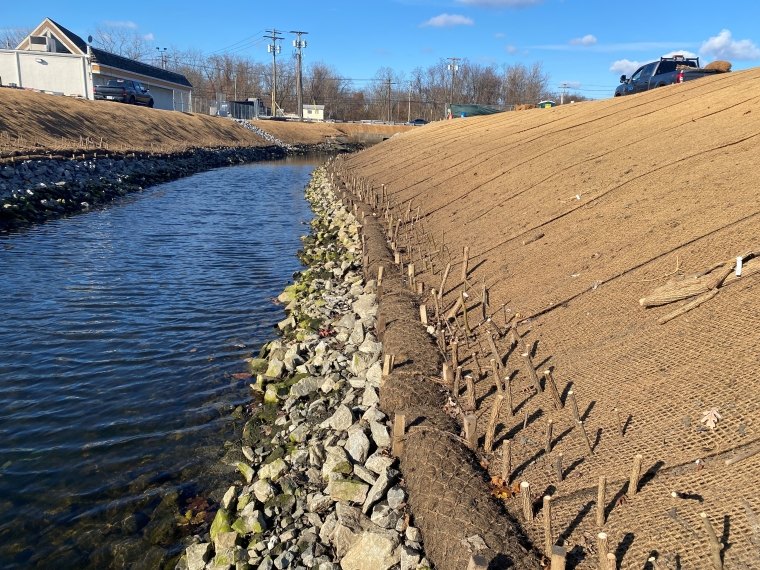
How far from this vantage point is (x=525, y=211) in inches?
341

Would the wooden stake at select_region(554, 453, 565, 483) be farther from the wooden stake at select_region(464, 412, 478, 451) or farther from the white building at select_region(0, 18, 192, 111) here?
the white building at select_region(0, 18, 192, 111)

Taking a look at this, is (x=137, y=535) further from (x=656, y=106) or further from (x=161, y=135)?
(x=161, y=135)

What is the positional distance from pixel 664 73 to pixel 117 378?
18.5m

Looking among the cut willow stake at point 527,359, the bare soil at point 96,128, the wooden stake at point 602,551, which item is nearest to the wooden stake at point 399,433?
the cut willow stake at point 527,359

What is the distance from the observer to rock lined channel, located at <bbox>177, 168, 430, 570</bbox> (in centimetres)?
388

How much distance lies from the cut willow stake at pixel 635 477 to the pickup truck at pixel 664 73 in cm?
1662

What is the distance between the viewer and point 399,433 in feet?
14.5

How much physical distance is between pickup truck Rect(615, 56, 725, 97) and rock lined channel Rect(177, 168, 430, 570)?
1367cm

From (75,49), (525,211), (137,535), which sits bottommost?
(137,535)

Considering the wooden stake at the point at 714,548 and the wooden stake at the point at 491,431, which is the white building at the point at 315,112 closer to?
the wooden stake at the point at 491,431

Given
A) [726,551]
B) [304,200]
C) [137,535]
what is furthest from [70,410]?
[304,200]

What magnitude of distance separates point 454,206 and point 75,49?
167 ft

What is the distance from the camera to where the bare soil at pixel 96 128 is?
79.1 feet

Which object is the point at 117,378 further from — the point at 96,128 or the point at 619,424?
the point at 96,128
